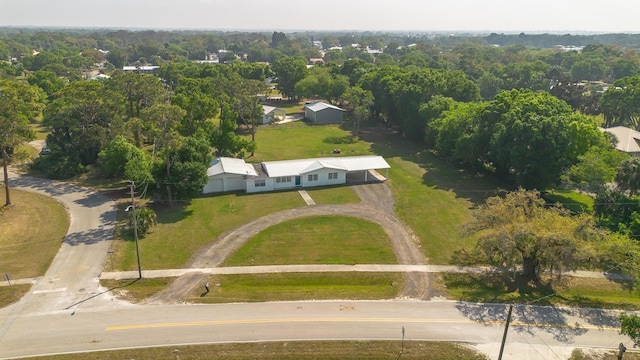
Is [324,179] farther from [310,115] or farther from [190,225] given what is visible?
[310,115]

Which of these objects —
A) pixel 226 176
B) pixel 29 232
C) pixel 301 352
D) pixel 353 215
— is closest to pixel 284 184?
pixel 226 176

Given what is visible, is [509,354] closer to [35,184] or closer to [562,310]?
[562,310]

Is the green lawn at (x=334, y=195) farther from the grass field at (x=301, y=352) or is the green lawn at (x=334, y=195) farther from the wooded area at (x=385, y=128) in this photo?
the grass field at (x=301, y=352)

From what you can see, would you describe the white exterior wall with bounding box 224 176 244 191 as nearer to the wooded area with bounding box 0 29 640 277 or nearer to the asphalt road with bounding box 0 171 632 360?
the wooded area with bounding box 0 29 640 277

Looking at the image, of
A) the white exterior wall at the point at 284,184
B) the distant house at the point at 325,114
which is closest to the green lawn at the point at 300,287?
the white exterior wall at the point at 284,184

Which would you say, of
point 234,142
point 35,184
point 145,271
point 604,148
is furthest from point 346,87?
point 145,271

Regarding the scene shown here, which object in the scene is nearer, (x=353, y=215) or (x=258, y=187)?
(x=353, y=215)
